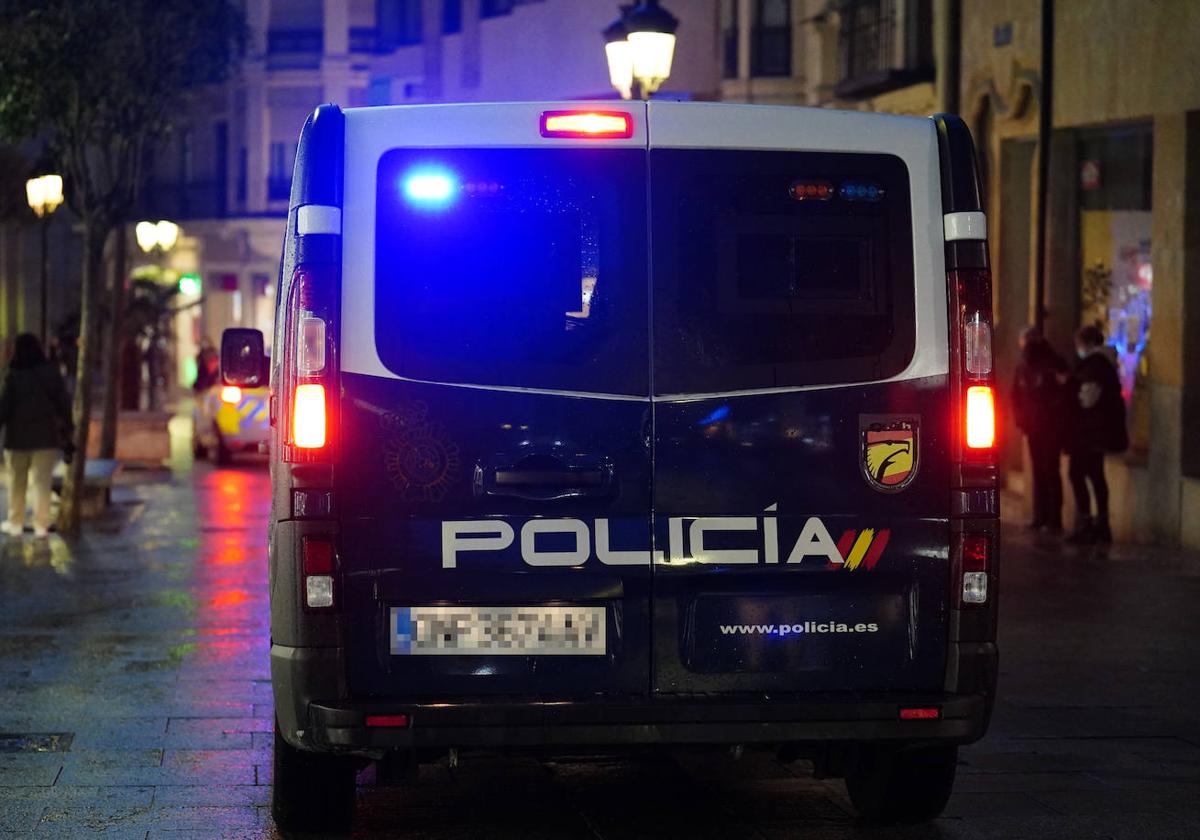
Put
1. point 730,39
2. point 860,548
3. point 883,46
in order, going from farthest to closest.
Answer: point 730,39
point 883,46
point 860,548

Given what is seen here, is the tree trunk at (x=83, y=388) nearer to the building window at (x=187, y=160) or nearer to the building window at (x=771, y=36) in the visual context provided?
the building window at (x=771, y=36)

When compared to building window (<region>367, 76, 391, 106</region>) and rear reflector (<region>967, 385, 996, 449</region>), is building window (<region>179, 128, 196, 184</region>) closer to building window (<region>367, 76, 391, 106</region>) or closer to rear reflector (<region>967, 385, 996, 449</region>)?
building window (<region>367, 76, 391, 106</region>)

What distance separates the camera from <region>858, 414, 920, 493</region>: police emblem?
6.82m

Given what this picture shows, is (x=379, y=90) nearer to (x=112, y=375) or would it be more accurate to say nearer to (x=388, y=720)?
(x=112, y=375)

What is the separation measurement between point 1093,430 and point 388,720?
1244 cm

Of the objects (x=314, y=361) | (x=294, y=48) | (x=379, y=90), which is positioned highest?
(x=294, y=48)

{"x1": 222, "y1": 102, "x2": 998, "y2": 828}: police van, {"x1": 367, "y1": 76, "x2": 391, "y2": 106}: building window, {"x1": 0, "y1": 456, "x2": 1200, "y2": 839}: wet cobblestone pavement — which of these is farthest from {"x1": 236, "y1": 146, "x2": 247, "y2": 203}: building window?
{"x1": 222, "y1": 102, "x2": 998, "y2": 828}: police van

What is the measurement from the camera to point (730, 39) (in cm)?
3588

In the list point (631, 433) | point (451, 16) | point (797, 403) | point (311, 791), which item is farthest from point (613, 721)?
point (451, 16)

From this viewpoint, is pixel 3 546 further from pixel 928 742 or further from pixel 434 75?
pixel 434 75

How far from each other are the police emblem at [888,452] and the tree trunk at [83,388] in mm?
13618

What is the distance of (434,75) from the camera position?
49531 mm

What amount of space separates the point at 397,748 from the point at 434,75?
1724 inches

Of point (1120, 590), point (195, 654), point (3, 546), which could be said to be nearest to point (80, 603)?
point (195, 654)
